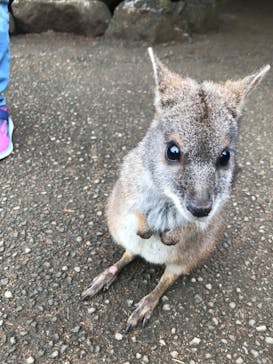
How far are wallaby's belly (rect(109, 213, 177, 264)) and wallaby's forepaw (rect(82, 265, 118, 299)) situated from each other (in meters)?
0.21

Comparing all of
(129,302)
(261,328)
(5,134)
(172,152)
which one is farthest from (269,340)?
(5,134)

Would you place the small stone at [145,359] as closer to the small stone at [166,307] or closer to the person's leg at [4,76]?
the small stone at [166,307]

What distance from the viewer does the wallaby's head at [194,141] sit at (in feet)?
5.74

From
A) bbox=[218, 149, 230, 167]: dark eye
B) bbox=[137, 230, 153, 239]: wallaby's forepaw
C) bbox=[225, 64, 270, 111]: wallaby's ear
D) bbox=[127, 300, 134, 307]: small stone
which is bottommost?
bbox=[127, 300, 134, 307]: small stone

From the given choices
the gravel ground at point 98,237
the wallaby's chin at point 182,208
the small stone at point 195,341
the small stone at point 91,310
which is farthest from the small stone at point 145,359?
the wallaby's chin at point 182,208

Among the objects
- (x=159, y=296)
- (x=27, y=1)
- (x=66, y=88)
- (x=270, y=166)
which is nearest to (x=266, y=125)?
(x=270, y=166)

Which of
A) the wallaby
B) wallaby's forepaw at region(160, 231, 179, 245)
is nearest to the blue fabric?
the wallaby

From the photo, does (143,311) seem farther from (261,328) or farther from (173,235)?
(261,328)

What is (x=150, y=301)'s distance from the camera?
2236 mm

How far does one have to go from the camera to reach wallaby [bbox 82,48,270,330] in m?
1.76

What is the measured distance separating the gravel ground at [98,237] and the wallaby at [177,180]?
13 cm

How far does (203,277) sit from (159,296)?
299 millimetres

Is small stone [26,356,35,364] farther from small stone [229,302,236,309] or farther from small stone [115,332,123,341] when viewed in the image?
small stone [229,302,236,309]

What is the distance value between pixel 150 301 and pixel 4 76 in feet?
6.22
